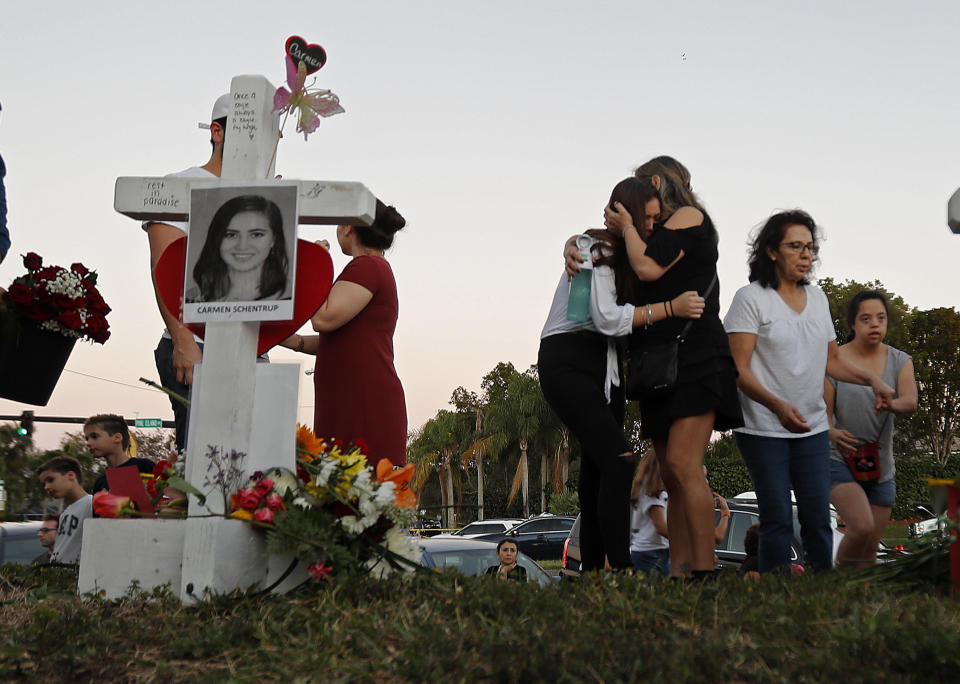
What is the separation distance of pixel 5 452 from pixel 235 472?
0.83m

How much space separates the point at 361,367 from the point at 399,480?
35.0 inches

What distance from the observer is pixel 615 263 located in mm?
4461

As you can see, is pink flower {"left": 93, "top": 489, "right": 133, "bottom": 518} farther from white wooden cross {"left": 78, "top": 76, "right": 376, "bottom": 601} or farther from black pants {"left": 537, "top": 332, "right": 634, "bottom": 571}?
black pants {"left": 537, "top": 332, "right": 634, "bottom": 571}

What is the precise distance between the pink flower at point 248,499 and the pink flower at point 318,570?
12.1 inches

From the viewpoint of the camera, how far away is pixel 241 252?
149 inches

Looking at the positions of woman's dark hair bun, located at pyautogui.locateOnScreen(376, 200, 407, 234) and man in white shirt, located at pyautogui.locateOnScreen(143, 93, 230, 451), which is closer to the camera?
man in white shirt, located at pyautogui.locateOnScreen(143, 93, 230, 451)

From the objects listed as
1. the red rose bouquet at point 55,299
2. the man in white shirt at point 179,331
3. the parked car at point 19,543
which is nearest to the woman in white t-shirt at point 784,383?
the man in white shirt at point 179,331

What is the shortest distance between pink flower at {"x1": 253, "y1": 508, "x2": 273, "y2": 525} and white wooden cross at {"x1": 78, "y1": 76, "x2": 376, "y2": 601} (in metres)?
0.10

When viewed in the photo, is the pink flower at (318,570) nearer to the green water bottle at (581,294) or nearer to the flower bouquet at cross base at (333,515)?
the flower bouquet at cross base at (333,515)

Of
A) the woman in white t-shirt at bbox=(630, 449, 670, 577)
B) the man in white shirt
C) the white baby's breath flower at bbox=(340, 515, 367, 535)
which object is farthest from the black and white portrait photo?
the woman in white t-shirt at bbox=(630, 449, 670, 577)

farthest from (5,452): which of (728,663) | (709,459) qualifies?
(709,459)

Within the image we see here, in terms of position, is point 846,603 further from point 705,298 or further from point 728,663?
point 705,298

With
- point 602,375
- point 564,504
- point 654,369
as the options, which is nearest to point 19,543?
point 602,375

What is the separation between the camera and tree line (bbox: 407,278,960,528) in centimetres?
3741
